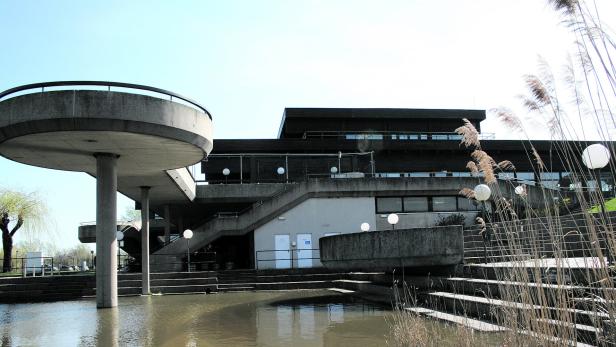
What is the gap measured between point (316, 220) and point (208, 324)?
15.1m

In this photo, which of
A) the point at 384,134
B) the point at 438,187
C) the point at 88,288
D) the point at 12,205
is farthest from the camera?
the point at 384,134

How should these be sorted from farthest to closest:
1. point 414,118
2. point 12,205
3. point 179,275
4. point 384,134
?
1. point 414,118
2. point 384,134
3. point 12,205
4. point 179,275

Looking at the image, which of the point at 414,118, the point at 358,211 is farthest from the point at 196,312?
the point at 414,118

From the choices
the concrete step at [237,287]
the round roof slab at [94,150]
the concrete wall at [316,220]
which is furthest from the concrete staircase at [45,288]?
the concrete wall at [316,220]

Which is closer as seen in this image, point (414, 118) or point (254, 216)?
point (254, 216)

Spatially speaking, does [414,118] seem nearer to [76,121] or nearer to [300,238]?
[300,238]

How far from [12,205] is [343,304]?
24.5 meters

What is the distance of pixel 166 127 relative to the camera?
1373 cm

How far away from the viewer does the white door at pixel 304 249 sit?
24.8m

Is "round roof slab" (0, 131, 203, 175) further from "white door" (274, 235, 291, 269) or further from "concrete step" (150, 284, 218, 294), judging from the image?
"white door" (274, 235, 291, 269)

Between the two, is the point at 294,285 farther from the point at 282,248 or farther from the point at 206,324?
the point at 206,324

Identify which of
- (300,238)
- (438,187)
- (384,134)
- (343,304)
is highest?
(384,134)

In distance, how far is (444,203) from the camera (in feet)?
89.9

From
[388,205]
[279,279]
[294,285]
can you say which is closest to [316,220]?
[388,205]
